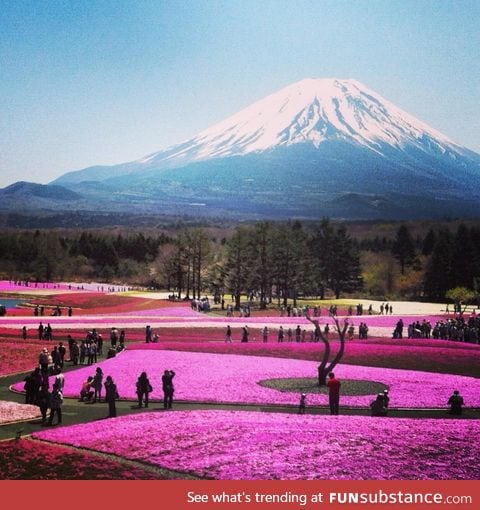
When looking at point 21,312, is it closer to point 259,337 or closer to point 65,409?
point 259,337

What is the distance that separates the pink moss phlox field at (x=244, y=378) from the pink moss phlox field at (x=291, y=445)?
5.47 m

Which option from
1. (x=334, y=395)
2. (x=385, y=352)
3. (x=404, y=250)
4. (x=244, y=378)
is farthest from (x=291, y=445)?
(x=404, y=250)

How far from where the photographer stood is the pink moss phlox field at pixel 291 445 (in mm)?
16625

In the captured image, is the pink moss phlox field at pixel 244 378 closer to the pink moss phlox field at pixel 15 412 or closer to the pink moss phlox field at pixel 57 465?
the pink moss phlox field at pixel 15 412

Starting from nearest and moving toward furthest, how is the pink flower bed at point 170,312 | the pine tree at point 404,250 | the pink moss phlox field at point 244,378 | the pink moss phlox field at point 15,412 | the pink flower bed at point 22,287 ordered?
the pink moss phlox field at point 15,412, the pink moss phlox field at point 244,378, the pink flower bed at point 170,312, the pink flower bed at point 22,287, the pine tree at point 404,250

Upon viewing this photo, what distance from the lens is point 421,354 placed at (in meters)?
40.1

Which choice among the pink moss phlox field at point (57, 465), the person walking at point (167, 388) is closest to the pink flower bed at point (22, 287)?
the person walking at point (167, 388)

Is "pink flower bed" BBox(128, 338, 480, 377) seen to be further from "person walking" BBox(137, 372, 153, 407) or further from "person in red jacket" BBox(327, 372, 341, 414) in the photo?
"person walking" BBox(137, 372, 153, 407)

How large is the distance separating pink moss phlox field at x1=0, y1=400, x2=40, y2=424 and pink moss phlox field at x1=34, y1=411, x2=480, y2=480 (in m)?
2.94

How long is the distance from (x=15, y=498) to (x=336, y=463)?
7180 mm

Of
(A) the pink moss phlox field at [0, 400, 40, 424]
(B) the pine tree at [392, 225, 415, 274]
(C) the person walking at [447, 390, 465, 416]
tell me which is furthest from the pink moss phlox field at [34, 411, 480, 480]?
(B) the pine tree at [392, 225, 415, 274]

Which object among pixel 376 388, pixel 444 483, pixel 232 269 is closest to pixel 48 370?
pixel 376 388

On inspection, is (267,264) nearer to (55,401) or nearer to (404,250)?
(404,250)

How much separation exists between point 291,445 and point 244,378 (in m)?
14.0
